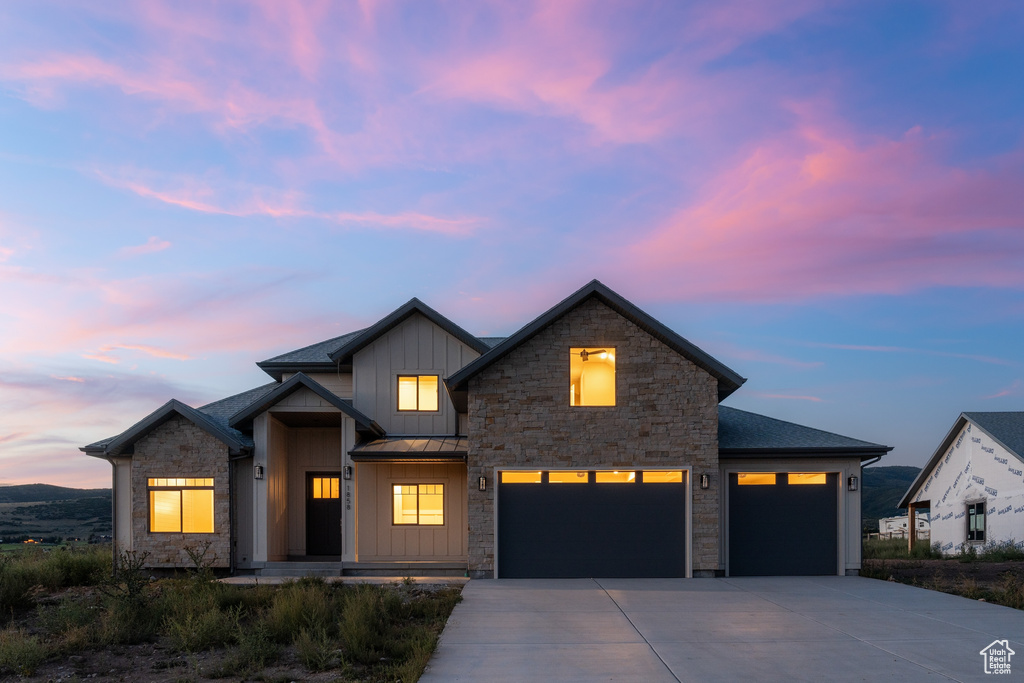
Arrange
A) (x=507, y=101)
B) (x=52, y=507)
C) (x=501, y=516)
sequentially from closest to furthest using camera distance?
1. (x=501, y=516)
2. (x=507, y=101)
3. (x=52, y=507)

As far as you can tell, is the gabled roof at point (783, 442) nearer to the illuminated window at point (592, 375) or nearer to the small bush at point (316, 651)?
the illuminated window at point (592, 375)

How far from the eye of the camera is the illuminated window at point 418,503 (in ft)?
62.7

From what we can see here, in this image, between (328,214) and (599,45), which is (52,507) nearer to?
(328,214)

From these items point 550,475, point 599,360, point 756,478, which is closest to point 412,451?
point 550,475

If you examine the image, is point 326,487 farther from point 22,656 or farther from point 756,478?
point 756,478

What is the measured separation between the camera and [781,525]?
1780 cm

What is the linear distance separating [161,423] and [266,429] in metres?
2.38

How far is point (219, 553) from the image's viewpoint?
17.8 metres

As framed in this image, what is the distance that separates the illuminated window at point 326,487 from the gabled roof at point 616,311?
537cm

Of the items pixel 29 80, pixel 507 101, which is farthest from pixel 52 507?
pixel 507 101

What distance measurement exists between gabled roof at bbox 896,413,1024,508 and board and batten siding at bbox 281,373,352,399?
23.0m

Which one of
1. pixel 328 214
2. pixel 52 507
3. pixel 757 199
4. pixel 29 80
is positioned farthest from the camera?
pixel 52 507

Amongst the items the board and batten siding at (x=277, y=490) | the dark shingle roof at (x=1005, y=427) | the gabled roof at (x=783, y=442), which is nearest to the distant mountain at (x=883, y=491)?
the dark shingle roof at (x=1005, y=427)

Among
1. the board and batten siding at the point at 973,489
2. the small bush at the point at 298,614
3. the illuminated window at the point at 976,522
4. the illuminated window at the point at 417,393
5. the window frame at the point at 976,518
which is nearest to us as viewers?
the small bush at the point at 298,614
